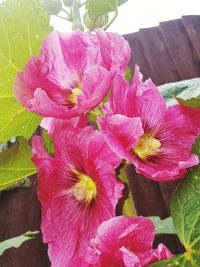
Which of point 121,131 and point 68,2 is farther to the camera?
point 68,2

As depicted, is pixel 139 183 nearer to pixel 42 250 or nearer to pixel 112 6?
pixel 42 250

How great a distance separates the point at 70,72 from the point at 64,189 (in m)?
0.08

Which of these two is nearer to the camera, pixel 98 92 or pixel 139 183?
pixel 98 92

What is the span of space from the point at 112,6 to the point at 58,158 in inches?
7.6

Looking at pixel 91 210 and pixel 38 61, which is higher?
pixel 38 61

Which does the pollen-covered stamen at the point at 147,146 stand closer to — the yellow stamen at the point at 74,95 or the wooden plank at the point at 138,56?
the yellow stamen at the point at 74,95

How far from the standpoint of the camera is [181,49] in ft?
5.12

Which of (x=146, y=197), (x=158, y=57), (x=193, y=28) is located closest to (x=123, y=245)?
(x=146, y=197)

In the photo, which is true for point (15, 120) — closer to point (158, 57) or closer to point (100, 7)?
point (100, 7)

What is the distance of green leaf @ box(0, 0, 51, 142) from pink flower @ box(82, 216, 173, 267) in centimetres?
13

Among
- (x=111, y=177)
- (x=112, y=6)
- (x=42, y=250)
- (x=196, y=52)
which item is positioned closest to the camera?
(x=111, y=177)

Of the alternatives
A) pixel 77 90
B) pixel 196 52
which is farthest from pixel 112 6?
pixel 196 52

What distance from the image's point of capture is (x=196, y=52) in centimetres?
153

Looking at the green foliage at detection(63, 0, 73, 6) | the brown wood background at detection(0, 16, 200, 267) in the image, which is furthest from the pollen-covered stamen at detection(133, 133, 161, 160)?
the brown wood background at detection(0, 16, 200, 267)
